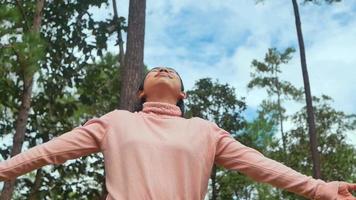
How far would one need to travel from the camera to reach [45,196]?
21.0 feet

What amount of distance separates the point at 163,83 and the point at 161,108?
0.09 m

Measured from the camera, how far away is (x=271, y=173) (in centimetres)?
190

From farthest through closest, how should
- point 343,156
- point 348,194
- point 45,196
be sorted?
point 343,156
point 45,196
point 348,194

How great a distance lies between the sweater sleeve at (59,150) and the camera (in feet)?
6.09

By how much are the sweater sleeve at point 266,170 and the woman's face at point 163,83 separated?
20 centimetres

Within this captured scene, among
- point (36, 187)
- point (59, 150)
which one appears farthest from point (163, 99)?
point (36, 187)

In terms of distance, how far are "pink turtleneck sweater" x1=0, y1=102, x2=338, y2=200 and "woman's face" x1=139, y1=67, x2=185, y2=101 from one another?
7 centimetres

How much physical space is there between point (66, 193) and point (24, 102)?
44.1 inches

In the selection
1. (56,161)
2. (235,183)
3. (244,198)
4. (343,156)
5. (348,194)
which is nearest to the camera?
(348,194)

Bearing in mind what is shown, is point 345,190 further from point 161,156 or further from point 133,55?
point 133,55

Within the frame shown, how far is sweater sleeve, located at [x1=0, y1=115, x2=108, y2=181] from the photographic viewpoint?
Answer: 1.86m

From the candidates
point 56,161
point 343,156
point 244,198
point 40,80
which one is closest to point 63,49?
point 40,80

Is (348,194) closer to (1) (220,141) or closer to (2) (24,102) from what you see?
(1) (220,141)

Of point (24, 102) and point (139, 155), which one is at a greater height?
point (139, 155)
